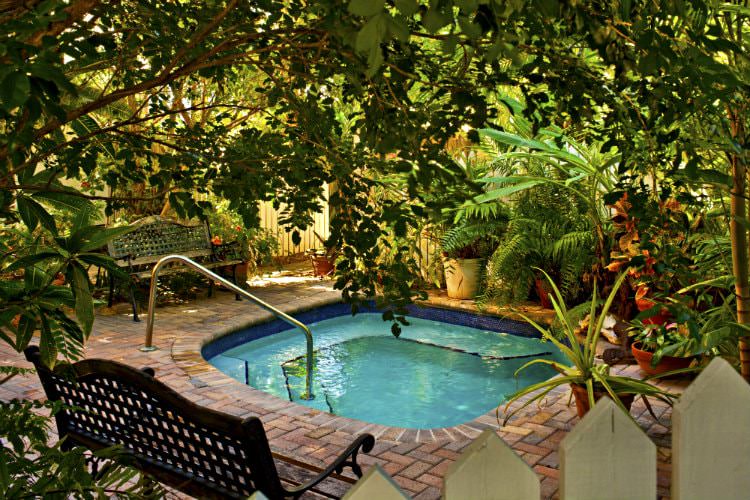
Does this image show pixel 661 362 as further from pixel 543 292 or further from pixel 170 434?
pixel 170 434

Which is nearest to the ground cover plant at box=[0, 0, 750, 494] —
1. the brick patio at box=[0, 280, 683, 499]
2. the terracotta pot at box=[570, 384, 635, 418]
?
the terracotta pot at box=[570, 384, 635, 418]

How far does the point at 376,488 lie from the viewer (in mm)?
973

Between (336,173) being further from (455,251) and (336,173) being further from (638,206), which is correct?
(455,251)

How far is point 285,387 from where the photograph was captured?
20.0 feet

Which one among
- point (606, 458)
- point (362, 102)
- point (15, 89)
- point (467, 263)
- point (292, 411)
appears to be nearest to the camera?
point (15, 89)

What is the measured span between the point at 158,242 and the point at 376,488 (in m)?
7.76

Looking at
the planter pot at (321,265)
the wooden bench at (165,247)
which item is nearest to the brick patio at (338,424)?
the wooden bench at (165,247)

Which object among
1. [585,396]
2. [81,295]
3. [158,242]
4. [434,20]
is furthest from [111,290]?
[434,20]

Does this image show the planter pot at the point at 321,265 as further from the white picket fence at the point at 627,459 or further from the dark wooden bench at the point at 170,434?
the white picket fence at the point at 627,459

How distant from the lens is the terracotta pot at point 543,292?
7302mm

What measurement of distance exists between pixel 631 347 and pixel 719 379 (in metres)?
4.22

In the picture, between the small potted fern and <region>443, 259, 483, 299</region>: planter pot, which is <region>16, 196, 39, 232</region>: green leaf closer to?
the small potted fern

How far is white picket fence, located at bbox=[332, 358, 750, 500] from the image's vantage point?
102 cm

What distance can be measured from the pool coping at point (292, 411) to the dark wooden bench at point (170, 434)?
1013 millimetres
